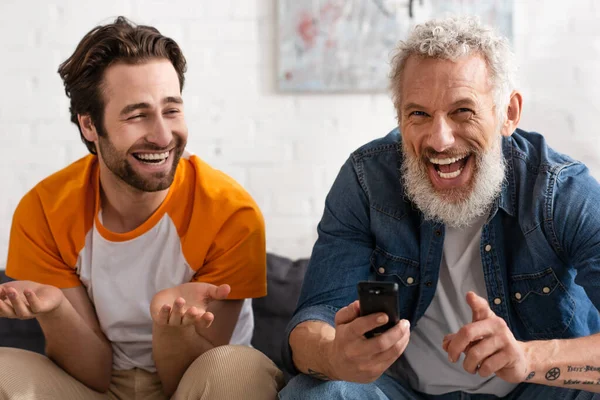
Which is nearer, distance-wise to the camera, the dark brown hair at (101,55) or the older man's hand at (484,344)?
the older man's hand at (484,344)

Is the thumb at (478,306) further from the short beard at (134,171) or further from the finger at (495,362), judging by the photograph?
the short beard at (134,171)

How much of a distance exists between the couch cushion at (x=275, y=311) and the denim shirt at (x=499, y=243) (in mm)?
477

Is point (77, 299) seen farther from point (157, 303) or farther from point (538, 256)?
point (538, 256)

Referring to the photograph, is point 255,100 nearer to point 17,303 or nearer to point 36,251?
point 36,251

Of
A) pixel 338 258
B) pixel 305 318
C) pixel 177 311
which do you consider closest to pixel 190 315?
pixel 177 311

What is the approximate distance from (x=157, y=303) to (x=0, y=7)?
1399 mm

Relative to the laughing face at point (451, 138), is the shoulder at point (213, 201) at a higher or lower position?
lower

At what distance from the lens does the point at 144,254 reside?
1894 mm

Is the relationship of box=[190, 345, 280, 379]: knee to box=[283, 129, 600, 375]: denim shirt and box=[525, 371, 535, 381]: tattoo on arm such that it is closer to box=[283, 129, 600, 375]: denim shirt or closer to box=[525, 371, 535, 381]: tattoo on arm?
box=[283, 129, 600, 375]: denim shirt

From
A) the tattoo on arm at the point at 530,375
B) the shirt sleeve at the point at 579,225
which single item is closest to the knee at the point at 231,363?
the tattoo on arm at the point at 530,375

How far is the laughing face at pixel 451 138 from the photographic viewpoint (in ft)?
5.32

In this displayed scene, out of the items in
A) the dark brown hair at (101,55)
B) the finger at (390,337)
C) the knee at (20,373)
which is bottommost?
the knee at (20,373)

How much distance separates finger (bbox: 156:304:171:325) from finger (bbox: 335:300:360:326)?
0.38 metres

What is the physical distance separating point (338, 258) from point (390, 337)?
0.38m
